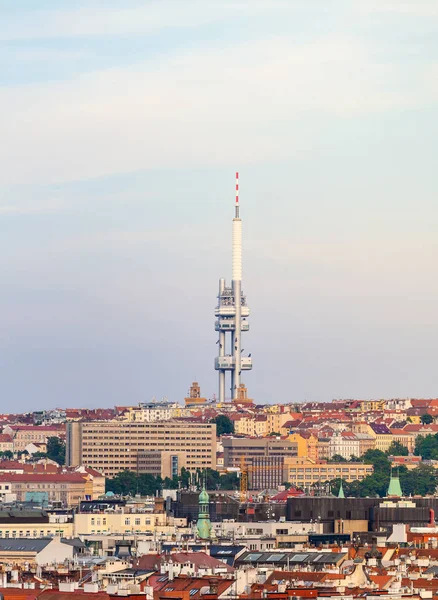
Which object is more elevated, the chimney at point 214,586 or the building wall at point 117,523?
the building wall at point 117,523

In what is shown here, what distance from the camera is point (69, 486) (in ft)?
622

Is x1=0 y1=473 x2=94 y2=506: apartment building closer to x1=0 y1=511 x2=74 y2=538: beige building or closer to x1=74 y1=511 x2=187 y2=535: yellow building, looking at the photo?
x1=74 y1=511 x2=187 y2=535: yellow building

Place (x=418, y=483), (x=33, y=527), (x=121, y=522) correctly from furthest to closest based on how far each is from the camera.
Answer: (x=418, y=483) → (x=121, y=522) → (x=33, y=527)

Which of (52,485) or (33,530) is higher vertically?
(52,485)

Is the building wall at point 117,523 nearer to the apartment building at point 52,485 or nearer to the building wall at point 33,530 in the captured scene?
the building wall at point 33,530

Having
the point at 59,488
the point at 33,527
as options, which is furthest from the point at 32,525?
the point at 59,488

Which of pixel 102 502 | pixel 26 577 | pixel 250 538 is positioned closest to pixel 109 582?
pixel 26 577

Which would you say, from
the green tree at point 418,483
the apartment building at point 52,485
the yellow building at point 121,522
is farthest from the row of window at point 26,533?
the green tree at point 418,483

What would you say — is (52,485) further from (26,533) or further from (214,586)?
(214,586)

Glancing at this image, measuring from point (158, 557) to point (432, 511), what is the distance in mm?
40679

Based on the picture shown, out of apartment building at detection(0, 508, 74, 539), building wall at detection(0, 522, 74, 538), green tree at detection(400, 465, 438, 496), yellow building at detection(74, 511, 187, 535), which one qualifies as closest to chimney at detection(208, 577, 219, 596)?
apartment building at detection(0, 508, 74, 539)

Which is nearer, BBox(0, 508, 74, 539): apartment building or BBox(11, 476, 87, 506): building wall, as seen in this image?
BBox(0, 508, 74, 539): apartment building

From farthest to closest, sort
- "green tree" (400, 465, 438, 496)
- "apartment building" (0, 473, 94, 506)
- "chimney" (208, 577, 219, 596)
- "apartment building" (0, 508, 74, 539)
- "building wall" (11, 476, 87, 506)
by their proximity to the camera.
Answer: "green tree" (400, 465, 438, 496), "building wall" (11, 476, 87, 506), "apartment building" (0, 473, 94, 506), "apartment building" (0, 508, 74, 539), "chimney" (208, 577, 219, 596)

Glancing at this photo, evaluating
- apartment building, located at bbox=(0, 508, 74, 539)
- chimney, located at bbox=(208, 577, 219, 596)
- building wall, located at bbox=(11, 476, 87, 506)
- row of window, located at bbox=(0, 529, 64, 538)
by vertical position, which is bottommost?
chimney, located at bbox=(208, 577, 219, 596)
